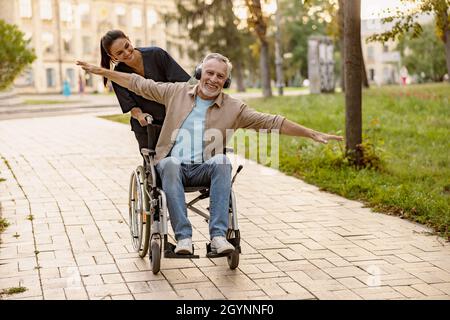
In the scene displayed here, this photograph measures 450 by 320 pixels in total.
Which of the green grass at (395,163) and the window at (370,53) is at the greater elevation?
the window at (370,53)

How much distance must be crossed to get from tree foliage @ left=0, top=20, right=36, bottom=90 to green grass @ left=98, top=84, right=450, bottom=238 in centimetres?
1027

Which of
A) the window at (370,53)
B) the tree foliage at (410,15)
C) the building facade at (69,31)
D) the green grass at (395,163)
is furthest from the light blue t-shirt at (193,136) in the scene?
the window at (370,53)

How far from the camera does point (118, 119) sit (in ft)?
69.2

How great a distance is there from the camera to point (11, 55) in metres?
23.6

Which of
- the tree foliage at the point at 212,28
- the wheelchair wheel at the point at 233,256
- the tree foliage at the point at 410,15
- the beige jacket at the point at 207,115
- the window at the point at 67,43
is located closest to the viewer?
the wheelchair wheel at the point at 233,256

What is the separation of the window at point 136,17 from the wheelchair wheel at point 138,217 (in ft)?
201

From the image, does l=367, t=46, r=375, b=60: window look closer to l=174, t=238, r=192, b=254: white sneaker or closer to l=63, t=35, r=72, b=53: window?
l=63, t=35, r=72, b=53: window

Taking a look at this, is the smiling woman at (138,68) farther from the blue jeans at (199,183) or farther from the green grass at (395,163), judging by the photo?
the green grass at (395,163)

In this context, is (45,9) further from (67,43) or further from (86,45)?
(86,45)

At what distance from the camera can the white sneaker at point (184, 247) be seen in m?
5.07

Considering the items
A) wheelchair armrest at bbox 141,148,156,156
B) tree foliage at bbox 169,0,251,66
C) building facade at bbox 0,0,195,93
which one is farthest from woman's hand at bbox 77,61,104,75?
building facade at bbox 0,0,195,93

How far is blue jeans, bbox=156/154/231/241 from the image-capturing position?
5176 millimetres
